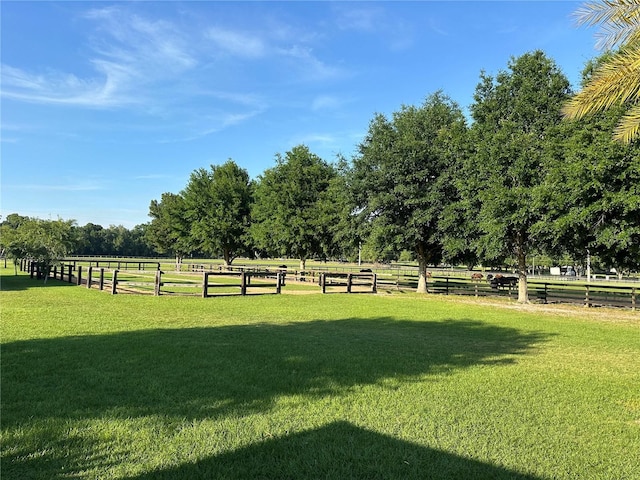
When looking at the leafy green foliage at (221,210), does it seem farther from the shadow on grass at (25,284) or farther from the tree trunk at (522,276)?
the tree trunk at (522,276)

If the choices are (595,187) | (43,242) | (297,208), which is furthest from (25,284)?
(595,187)

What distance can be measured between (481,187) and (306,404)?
17.8 meters

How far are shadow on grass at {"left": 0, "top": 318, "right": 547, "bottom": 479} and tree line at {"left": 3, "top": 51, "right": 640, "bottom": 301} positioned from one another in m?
8.09

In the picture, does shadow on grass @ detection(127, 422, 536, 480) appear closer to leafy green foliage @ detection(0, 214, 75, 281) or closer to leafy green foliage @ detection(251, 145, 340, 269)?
leafy green foliage @ detection(0, 214, 75, 281)

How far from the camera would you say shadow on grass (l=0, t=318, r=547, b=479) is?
383 centimetres

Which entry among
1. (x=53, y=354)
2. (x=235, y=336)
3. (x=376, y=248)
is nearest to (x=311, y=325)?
(x=235, y=336)

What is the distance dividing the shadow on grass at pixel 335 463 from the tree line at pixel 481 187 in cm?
1233

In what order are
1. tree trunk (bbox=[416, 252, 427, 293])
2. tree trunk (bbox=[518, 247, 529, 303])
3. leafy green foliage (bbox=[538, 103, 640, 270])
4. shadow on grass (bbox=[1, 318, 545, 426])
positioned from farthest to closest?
1. tree trunk (bbox=[416, 252, 427, 293])
2. tree trunk (bbox=[518, 247, 529, 303])
3. leafy green foliage (bbox=[538, 103, 640, 270])
4. shadow on grass (bbox=[1, 318, 545, 426])

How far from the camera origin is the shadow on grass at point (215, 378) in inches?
151

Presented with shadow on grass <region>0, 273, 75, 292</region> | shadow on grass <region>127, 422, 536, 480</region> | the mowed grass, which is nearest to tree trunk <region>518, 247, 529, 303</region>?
Result: the mowed grass

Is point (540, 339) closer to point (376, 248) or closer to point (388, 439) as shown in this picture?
point (388, 439)

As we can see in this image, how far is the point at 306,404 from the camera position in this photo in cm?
524

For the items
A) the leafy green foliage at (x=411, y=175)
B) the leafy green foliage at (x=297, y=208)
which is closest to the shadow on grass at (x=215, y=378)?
the leafy green foliage at (x=411, y=175)

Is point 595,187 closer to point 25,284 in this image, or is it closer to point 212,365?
point 212,365
